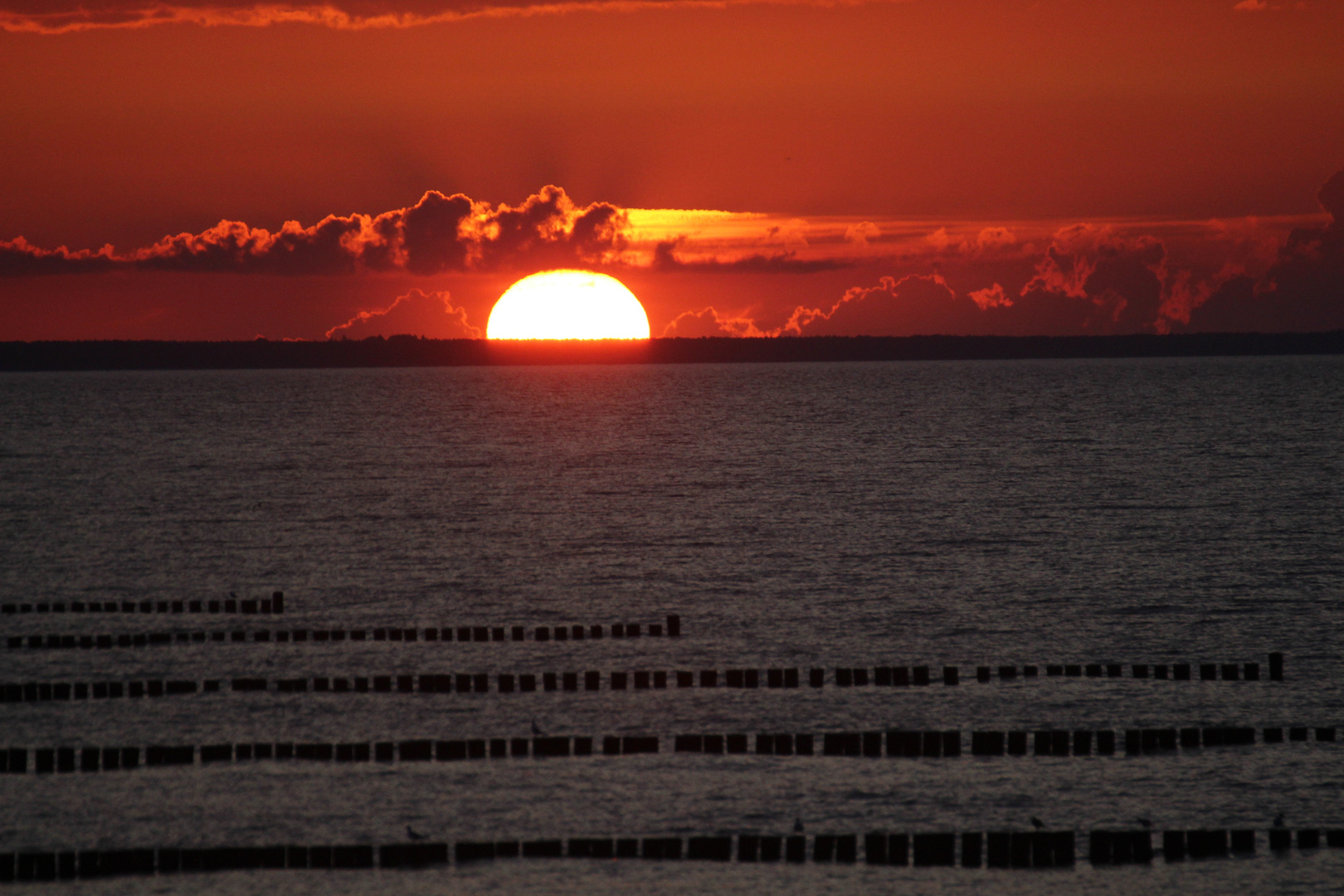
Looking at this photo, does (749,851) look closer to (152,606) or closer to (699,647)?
(699,647)


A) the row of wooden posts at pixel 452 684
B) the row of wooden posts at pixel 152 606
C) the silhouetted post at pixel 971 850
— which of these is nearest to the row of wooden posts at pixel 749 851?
the silhouetted post at pixel 971 850

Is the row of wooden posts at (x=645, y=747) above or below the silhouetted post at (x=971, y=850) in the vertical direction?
above

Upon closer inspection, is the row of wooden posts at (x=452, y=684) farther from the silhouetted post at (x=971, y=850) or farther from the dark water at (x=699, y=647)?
the silhouetted post at (x=971, y=850)

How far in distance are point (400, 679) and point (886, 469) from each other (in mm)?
83332

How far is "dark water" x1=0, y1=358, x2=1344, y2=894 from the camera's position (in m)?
23.5

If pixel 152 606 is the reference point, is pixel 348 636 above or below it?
below

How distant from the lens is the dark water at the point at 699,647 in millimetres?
23469

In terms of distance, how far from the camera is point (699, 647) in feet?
128

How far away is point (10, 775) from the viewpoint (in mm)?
26078

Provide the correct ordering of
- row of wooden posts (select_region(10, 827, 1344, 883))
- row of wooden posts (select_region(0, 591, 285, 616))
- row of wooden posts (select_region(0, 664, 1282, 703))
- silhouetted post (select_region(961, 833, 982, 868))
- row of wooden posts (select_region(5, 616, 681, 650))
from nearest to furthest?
row of wooden posts (select_region(10, 827, 1344, 883))
silhouetted post (select_region(961, 833, 982, 868))
row of wooden posts (select_region(0, 664, 1282, 703))
row of wooden posts (select_region(5, 616, 681, 650))
row of wooden posts (select_region(0, 591, 285, 616))

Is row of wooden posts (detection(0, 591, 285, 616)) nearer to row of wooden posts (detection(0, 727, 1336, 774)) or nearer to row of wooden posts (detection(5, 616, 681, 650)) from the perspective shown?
row of wooden posts (detection(5, 616, 681, 650))

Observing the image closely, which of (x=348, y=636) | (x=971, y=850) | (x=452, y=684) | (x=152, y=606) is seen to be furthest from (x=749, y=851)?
(x=152, y=606)

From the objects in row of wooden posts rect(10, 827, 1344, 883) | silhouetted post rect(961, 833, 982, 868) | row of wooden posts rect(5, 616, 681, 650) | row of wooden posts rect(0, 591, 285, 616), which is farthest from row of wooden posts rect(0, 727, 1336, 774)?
row of wooden posts rect(0, 591, 285, 616)

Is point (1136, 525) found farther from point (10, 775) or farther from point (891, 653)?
point (10, 775)
